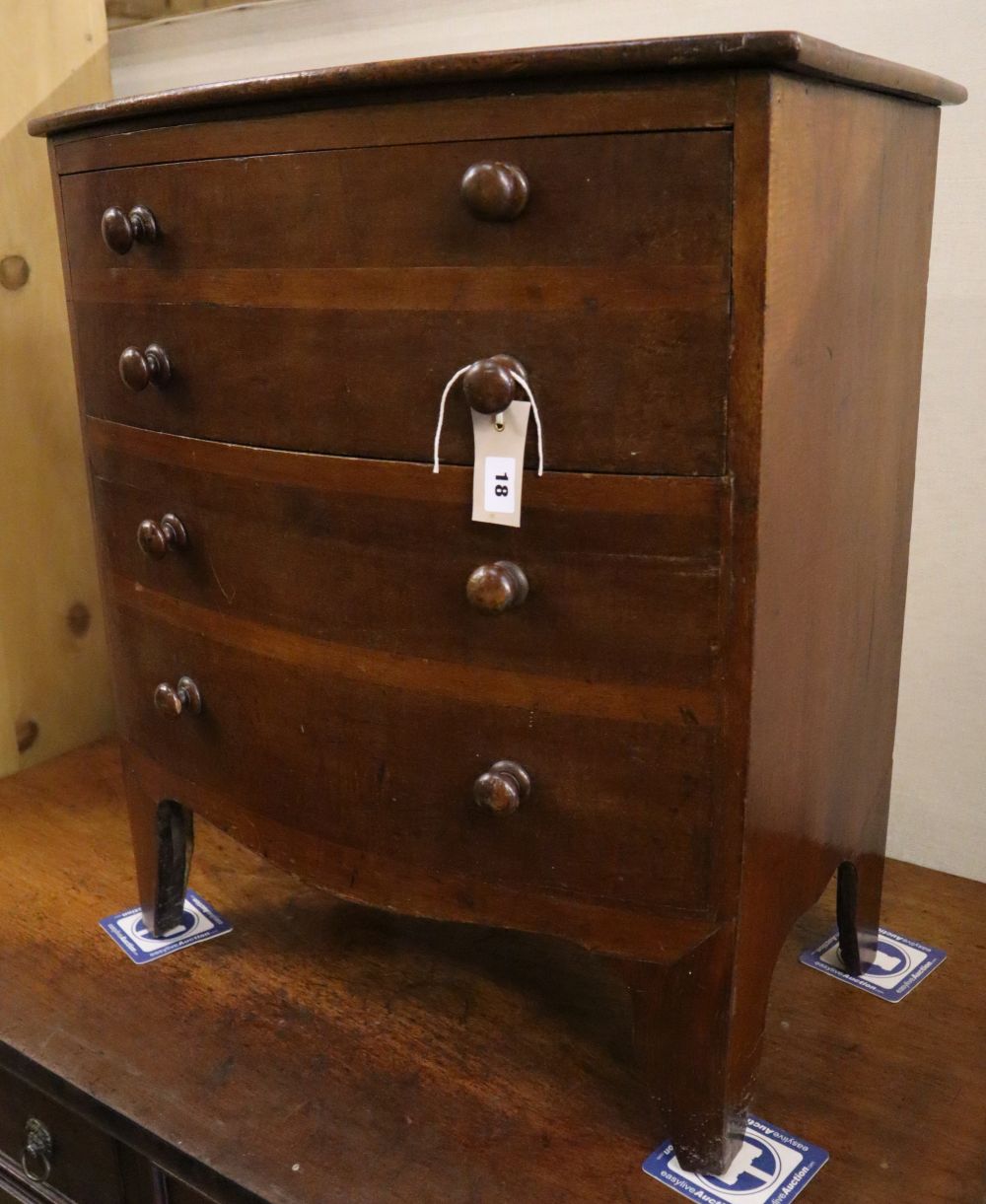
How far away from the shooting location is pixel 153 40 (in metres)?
1.79

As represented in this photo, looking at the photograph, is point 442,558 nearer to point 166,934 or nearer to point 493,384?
point 493,384

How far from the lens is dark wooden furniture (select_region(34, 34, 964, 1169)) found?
2.59 ft

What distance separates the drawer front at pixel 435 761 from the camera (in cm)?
89

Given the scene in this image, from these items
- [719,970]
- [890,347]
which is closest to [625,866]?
[719,970]

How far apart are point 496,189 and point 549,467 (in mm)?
190

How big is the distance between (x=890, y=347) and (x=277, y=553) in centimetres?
55

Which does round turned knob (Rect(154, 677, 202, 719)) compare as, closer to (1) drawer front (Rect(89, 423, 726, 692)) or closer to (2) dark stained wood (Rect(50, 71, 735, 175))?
(1) drawer front (Rect(89, 423, 726, 692))

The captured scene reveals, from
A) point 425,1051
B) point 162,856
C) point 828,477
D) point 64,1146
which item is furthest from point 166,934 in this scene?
point 828,477

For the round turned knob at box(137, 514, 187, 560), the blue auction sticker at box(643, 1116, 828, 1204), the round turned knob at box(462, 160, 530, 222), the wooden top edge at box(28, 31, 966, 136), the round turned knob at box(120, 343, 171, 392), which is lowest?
the blue auction sticker at box(643, 1116, 828, 1204)

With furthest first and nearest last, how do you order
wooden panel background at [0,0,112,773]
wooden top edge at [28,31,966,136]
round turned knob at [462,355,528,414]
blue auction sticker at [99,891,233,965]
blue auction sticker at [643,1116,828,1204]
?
wooden panel background at [0,0,112,773]
blue auction sticker at [99,891,233,965]
blue auction sticker at [643,1116,828,1204]
round turned knob at [462,355,528,414]
wooden top edge at [28,31,966,136]

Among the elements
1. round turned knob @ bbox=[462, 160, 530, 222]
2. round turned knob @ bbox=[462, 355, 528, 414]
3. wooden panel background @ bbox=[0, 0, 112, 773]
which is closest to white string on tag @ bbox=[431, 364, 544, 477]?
round turned knob @ bbox=[462, 355, 528, 414]

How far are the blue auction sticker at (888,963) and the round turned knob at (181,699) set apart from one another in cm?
70

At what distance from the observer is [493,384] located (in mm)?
828

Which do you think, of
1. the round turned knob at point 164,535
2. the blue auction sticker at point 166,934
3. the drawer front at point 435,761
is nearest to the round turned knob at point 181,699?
the drawer front at point 435,761
